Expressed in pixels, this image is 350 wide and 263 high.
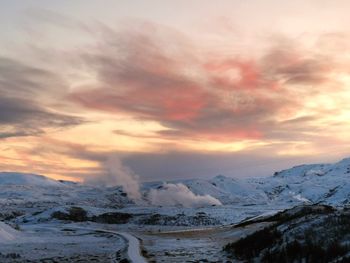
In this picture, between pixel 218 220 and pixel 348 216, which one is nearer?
pixel 348 216

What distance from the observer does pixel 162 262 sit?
93.4 ft

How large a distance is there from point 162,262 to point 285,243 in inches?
285

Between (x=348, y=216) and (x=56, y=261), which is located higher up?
(x=348, y=216)

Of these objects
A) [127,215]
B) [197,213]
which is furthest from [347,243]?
[127,215]

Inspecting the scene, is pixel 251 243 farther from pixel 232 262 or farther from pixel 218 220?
pixel 218 220

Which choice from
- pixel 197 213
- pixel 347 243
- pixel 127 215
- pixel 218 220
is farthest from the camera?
pixel 127 215

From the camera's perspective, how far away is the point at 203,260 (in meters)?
29.8

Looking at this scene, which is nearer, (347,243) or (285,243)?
(347,243)

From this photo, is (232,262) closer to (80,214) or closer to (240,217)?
(240,217)

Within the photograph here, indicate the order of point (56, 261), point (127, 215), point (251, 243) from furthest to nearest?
point (127, 215) → point (251, 243) → point (56, 261)

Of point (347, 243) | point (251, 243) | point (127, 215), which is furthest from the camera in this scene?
point (127, 215)

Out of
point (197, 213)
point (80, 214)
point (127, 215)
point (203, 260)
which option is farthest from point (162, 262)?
point (80, 214)

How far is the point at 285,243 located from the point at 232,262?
3.26 metres

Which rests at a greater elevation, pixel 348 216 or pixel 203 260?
pixel 348 216
